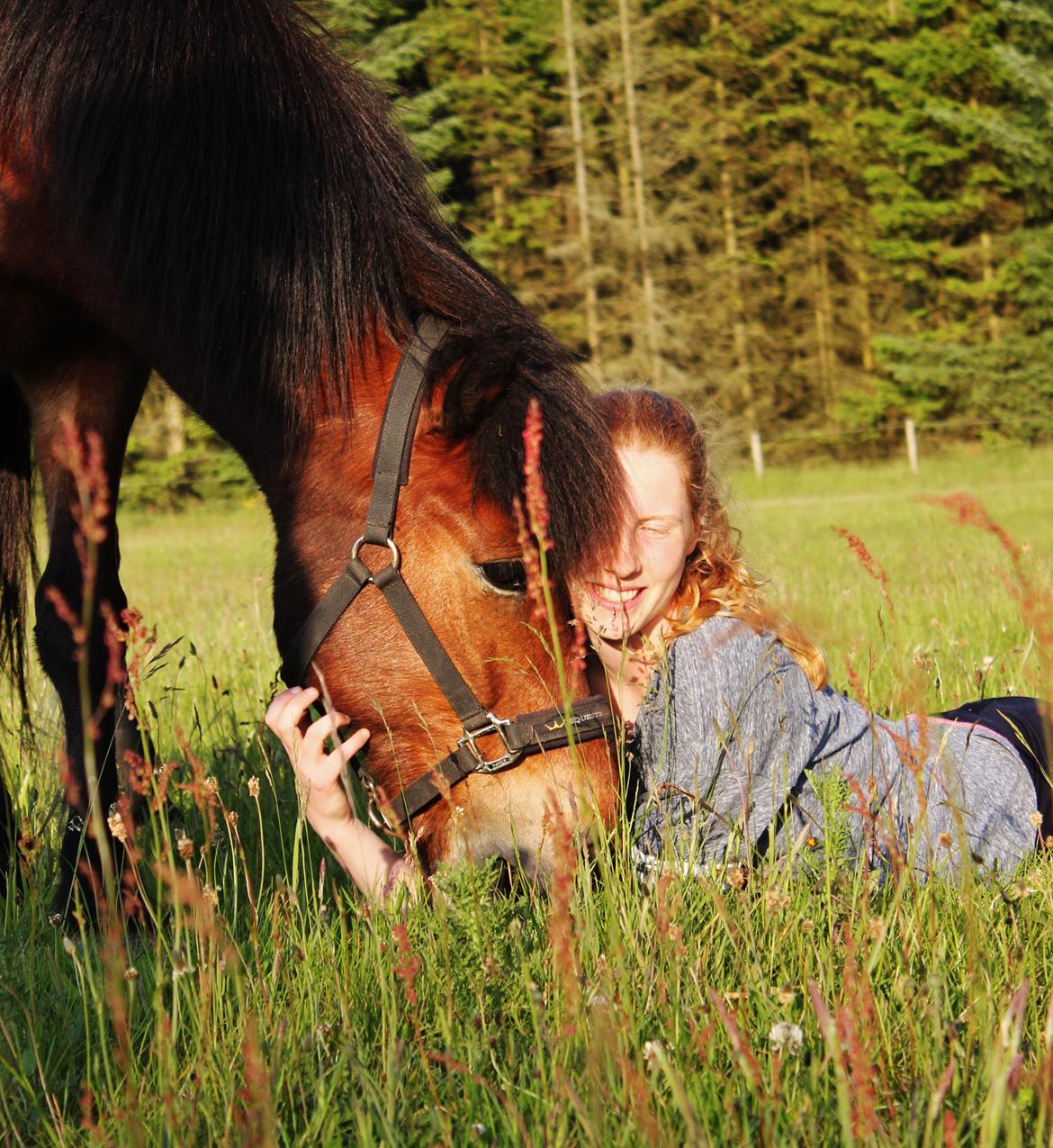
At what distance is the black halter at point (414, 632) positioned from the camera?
7.38 ft

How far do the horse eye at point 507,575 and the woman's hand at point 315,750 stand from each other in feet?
1.31

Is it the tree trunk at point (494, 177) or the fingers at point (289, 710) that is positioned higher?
the tree trunk at point (494, 177)

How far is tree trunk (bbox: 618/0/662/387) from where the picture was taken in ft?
82.1

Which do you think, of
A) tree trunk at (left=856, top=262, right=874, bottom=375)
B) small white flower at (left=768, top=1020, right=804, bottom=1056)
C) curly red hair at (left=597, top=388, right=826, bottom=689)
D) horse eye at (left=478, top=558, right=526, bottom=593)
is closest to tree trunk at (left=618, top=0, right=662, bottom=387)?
tree trunk at (left=856, top=262, right=874, bottom=375)

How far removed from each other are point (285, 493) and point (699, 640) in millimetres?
943

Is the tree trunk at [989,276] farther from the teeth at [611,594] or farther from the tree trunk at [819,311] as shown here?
the teeth at [611,594]

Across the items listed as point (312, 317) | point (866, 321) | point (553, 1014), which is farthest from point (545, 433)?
point (866, 321)

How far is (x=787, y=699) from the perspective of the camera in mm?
2523

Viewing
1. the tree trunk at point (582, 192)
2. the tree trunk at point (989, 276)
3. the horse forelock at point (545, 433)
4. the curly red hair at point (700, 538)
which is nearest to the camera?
the horse forelock at point (545, 433)

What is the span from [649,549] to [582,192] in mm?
23986

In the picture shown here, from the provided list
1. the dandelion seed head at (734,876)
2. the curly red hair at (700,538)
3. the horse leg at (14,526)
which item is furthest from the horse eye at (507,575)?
the horse leg at (14,526)

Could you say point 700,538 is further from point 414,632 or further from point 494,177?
point 494,177

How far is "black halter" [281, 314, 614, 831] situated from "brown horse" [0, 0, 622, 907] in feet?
0.09

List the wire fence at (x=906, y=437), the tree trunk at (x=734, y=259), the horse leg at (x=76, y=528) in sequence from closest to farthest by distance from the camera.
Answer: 1. the horse leg at (x=76, y=528)
2. the wire fence at (x=906, y=437)
3. the tree trunk at (x=734, y=259)
